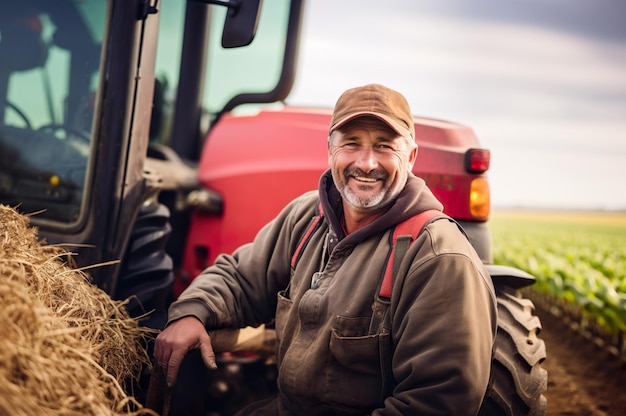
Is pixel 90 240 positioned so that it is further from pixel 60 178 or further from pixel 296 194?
pixel 296 194

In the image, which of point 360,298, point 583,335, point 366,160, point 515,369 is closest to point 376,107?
point 366,160

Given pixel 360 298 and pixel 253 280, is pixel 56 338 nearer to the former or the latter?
pixel 360 298

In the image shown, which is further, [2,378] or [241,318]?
[241,318]

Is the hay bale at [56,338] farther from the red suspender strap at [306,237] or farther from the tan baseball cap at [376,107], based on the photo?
the tan baseball cap at [376,107]

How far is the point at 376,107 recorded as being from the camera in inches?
82.1

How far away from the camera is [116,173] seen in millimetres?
2439

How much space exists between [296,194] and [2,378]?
188 centimetres

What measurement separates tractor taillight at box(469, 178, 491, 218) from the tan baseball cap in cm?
67

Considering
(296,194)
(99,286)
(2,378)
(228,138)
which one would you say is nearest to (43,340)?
(2,378)

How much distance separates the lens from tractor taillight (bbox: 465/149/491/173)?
8.87 ft

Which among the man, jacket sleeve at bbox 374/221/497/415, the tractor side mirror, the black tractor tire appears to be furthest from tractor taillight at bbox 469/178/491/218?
the tractor side mirror

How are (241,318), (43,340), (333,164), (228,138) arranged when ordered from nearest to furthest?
(43,340), (333,164), (241,318), (228,138)

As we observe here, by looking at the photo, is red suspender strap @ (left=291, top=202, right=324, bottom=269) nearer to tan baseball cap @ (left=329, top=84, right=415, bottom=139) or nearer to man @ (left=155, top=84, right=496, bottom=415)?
man @ (left=155, top=84, right=496, bottom=415)

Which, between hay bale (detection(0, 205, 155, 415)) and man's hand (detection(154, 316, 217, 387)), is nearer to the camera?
hay bale (detection(0, 205, 155, 415))
